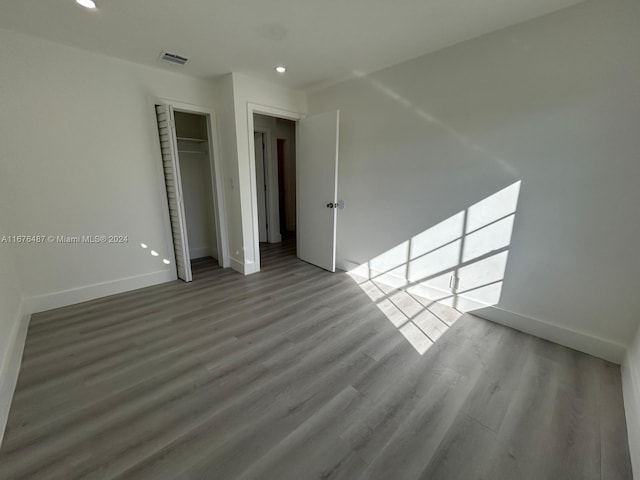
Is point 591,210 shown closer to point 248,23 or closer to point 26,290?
point 248,23

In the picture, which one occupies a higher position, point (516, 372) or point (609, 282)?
point (609, 282)

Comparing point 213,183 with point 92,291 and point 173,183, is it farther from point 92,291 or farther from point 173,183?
point 92,291

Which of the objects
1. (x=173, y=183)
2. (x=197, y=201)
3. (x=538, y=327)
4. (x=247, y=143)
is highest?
(x=247, y=143)

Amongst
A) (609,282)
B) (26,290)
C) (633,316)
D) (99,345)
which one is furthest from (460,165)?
(26,290)

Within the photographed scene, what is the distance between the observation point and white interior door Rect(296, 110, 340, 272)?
3.47 meters

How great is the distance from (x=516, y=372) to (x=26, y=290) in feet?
14.1

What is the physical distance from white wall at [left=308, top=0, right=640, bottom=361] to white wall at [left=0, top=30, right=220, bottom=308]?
9.12 feet

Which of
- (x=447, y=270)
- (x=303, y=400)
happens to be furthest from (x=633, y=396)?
(x=303, y=400)

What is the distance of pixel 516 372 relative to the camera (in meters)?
1.89

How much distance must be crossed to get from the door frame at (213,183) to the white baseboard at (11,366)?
1424 mm

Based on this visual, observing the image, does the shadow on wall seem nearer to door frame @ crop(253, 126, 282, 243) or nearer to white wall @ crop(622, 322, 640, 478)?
white wall @ crop(622, 322, 640, 478)

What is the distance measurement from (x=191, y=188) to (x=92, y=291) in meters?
1.91

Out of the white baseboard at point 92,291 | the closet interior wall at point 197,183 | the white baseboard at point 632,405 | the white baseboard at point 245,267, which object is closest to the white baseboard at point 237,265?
the white baseboard at point 245,267

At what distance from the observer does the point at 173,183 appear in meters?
3.12
